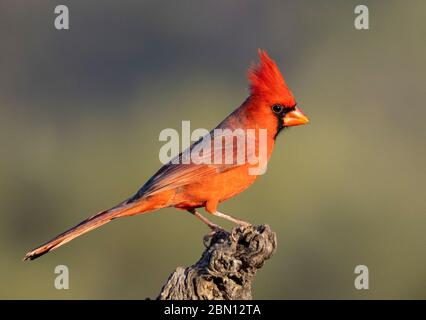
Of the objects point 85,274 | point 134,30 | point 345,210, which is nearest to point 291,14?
point 134,30

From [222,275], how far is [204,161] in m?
1.22

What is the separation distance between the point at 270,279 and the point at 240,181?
2.75 metres

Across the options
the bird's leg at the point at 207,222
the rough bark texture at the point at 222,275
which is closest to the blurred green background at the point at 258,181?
the bird's leg at the point at 207,222

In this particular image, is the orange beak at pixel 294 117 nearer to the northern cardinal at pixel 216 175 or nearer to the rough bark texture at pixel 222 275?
the northern cardinal at pixel 216 175

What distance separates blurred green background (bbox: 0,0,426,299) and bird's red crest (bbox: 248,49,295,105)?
1.32 ft

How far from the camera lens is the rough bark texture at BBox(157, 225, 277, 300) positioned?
4547 millimetres

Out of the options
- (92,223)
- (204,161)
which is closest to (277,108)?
(204,161)

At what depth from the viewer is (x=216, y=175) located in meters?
5.59

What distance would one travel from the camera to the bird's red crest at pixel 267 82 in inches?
227

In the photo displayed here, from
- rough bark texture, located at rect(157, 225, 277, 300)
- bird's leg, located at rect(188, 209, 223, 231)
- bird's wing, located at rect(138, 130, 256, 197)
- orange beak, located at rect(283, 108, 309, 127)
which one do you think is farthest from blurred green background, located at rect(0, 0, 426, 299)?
rough bark texture, located at rect(157, 225, 277, 300)

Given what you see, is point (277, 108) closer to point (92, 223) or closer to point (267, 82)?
point (267, 82)

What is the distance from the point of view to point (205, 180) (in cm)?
559

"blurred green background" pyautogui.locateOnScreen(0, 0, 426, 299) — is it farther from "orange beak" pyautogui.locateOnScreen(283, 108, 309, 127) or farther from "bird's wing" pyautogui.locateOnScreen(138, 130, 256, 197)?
"bird's wing" pyautogui.locateOnScreen(138, 130, 256, 197)

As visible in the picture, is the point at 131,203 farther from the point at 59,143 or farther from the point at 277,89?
the point at 59,143
